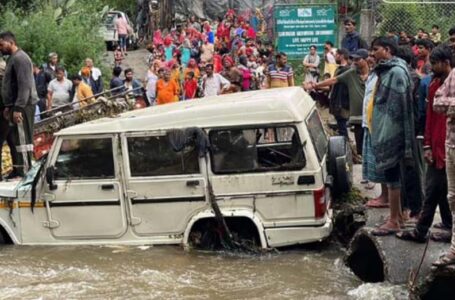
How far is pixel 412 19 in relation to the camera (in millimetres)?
18188

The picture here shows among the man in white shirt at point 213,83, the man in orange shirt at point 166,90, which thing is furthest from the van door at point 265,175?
the man in orange shirt at point 166,90

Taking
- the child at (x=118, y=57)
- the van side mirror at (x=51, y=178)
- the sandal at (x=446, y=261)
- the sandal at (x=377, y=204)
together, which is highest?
the van side mirror at (x=51, y=178)

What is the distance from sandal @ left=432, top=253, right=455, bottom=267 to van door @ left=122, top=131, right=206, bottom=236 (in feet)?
10.4

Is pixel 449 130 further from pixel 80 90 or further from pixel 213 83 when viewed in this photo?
pixel 80 90

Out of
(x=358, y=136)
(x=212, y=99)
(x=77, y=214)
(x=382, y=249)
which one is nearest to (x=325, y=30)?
(x=358, y=136)

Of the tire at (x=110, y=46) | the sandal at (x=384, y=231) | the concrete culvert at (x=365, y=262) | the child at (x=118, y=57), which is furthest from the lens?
the tire at (x=110, y=46)

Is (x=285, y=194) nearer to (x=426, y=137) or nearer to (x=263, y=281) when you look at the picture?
(x=263, y=281)

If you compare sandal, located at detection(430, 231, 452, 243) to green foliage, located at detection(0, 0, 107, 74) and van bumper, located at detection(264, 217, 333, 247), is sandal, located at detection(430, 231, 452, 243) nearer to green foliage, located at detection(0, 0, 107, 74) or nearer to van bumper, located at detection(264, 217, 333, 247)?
van bumper, located at detection(264, 217, 333, 247)

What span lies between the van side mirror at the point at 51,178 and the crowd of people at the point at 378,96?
1.48 metres

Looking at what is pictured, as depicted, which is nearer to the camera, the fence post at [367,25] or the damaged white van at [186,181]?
the damaged white van at [186,181]

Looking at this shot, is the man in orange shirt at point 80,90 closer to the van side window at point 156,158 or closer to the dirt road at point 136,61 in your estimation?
the van side window at point 156,158

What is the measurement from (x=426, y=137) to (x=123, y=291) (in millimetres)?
3335

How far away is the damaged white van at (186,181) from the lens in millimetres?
9039

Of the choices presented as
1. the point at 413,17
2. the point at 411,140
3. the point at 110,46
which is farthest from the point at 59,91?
the point at 110,46
